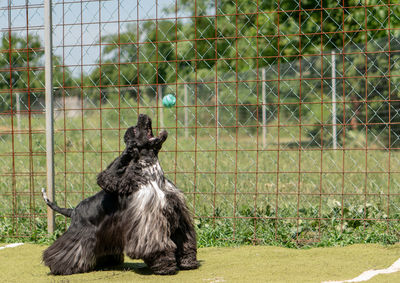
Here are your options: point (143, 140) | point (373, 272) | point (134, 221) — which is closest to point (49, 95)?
point (143, 140)

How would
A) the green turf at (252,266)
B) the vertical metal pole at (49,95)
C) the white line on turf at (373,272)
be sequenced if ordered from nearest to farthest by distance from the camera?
the white line on turf at (373,272) → the green turf at (252,266) → the vertical metal pole at (49,95)

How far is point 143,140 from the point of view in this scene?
11.5 ft

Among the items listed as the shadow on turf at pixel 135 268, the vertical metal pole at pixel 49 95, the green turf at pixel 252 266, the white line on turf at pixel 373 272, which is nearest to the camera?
the white line on turf at pixel 373 272

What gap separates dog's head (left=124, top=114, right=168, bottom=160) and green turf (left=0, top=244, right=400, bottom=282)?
859 mm

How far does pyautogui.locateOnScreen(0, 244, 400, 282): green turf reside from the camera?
3412mm

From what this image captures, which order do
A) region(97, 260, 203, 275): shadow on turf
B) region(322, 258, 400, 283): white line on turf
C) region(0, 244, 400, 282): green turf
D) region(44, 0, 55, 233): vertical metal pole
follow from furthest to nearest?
region(44, 0, 55, 233): vertical metal pole
region(97, 260, 203, 275): shadow on turf
region(0, 244, 400, 282): green turf
region(322, 258, 400, 283): white line on turf

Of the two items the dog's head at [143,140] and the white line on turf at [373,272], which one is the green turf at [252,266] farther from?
the dog's head at [143,140]

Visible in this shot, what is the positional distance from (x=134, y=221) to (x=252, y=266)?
95 cm

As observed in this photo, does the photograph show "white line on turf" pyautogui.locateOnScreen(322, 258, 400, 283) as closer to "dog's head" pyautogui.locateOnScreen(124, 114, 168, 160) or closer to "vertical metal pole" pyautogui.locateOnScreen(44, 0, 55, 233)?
"dog's head" pyautogui.locateOnScreen(124, 114, 168, 160)

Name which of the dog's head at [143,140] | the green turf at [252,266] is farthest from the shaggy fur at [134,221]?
the green turf at [252,266]

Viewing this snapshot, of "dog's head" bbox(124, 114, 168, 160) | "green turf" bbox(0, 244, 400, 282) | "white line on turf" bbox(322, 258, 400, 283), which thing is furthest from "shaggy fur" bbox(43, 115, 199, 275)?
"white line on turf" bbox(322, 258, 400, 283)

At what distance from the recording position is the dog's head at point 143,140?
3508mm

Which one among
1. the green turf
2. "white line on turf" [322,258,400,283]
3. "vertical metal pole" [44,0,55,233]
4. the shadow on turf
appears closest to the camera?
"white line on turf" [322,258,400,283]

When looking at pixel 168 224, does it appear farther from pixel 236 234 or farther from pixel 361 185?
pixel 361 185
